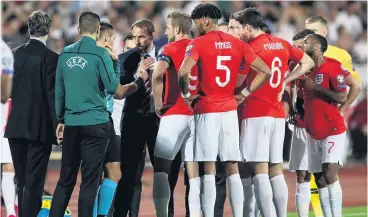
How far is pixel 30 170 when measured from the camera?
10859 mm

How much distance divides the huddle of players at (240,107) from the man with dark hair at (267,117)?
1 centimetres

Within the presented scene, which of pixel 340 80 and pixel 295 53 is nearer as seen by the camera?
pixel 295 53

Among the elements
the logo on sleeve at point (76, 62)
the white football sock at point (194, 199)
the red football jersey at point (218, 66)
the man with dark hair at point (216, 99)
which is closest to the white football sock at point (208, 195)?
the man with dark hair at point (216, 99)

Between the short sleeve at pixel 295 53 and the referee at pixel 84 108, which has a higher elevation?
the short sleeve at pixel 295 53

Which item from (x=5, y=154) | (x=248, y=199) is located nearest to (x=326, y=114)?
(x=248, y=199)

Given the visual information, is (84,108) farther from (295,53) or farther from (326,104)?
(326,104)

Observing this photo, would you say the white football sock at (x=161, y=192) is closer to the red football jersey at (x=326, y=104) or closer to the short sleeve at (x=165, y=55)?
the short sleeve at (x=165, y=55)

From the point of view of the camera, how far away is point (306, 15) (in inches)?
979

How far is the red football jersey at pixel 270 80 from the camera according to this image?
11062mm

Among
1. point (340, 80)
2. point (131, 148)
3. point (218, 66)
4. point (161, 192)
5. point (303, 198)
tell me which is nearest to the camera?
point (218, 66)

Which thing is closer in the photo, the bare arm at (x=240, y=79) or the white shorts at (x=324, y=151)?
the bare arm at (x=240, y=79)

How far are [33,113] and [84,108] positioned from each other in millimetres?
838

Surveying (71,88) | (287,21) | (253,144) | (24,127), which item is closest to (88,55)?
(71,88)

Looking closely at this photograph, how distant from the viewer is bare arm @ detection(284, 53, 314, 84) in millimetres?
11250
